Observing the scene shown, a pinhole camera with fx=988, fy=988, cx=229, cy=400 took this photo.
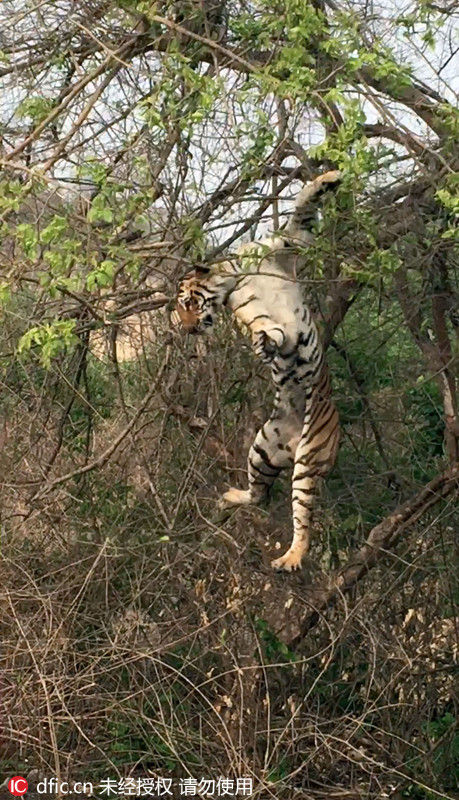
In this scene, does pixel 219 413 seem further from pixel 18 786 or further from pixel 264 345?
pixel 18 786

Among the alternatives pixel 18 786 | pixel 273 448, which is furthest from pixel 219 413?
pixel 18 786

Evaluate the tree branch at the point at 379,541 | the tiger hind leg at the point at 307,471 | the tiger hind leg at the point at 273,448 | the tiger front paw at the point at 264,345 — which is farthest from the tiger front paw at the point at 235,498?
the tiger front paw at the point at 264,345

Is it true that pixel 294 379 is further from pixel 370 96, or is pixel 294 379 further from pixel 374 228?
pixel 370 96

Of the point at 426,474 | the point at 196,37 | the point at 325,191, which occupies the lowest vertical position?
the point at 426,474

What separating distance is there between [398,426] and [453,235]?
6.98 feet

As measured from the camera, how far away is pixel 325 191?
3715 millimetres

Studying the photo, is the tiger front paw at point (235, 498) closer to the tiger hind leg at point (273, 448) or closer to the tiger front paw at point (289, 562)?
the tiger hind leg at point (273, 448)

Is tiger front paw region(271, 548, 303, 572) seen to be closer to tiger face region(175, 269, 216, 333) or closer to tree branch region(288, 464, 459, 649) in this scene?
tree branch region(288, 464, 459, 649)

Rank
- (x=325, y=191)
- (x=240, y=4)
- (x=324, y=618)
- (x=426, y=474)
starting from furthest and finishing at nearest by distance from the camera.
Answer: (x=426, y=474), (x=324, y=618), (x=240, y=4), (x=325, y=191)

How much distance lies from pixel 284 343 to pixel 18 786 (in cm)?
241

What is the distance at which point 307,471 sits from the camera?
169 inches

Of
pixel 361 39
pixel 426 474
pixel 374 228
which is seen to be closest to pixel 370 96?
pixel 361 39

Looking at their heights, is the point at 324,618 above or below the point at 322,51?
below

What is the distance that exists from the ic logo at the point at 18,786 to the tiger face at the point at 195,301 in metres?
2.32
